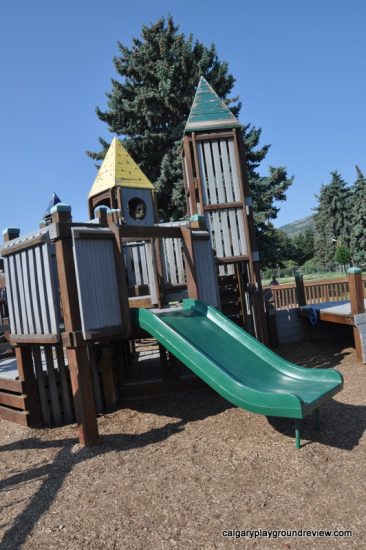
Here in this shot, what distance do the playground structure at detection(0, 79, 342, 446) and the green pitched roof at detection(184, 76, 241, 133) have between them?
7 centimetres

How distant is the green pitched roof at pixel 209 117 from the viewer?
916 centimetres

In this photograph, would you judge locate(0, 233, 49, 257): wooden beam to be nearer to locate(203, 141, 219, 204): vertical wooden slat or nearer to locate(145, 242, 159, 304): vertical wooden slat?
locate(145, 242, 159, 304): vertical wooden slat

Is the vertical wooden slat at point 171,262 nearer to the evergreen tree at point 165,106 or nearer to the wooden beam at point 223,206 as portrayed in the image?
the wooden beam at point 223,206

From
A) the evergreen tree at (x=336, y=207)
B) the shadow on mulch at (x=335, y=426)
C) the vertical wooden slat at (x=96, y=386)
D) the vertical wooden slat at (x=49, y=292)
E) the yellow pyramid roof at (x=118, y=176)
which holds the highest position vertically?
the evergreen tree at (x=336, y=207)

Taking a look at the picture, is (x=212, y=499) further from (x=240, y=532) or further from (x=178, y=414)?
(x=178, y=414)

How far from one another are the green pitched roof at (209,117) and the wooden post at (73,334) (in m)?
4.99

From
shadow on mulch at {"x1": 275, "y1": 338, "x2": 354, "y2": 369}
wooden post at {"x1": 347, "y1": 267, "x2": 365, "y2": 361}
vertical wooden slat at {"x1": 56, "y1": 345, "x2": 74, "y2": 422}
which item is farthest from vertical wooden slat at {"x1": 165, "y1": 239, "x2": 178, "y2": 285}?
wooden post at {"x1": 347, "y1": 267, "x2": 365, "y2": 361}

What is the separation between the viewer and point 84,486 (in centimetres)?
405

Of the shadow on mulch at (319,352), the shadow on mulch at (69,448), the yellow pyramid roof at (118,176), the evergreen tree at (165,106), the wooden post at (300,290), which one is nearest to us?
the shadow on mulch at (69,448)

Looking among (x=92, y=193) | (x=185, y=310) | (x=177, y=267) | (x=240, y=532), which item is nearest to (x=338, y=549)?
(x=240, y=532)

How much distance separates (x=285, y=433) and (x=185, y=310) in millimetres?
2256

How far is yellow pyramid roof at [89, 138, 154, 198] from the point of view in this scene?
11180mm

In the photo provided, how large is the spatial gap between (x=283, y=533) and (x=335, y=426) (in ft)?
7.52

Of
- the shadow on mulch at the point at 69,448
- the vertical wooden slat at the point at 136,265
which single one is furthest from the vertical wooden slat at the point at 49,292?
the vertical wooden slat at the point at 136,265
